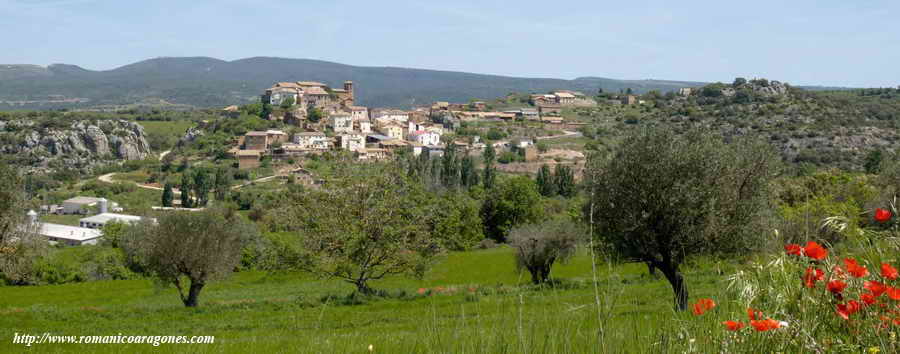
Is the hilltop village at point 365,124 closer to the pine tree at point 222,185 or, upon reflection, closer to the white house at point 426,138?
the white house at point 426,138

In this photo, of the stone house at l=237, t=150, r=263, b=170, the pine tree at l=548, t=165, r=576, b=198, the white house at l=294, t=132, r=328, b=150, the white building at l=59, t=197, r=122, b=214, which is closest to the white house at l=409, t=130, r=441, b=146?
the white house at l=294, t=132, r=328, b=150

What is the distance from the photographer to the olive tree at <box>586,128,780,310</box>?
1326cm

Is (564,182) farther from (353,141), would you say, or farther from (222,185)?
(353,141)

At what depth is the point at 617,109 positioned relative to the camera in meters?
144

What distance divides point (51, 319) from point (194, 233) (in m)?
4.62

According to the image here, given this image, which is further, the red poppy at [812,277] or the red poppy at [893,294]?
the red poppy at [812,277]

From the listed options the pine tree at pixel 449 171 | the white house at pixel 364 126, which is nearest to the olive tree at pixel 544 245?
the pine tree at pixel 449 171

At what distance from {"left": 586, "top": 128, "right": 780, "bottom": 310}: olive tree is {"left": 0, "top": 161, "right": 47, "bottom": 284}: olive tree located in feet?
53.0

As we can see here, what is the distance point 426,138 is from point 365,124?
46.0 feet

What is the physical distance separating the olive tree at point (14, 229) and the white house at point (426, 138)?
4159 inches

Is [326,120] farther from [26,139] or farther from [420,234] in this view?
[420,234]

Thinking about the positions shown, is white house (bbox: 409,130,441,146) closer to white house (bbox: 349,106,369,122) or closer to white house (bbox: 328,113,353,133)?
white house (bbox: 328,113,353,133)

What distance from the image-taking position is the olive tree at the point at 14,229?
748 inches

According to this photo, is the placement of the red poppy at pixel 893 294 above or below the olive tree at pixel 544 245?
above
